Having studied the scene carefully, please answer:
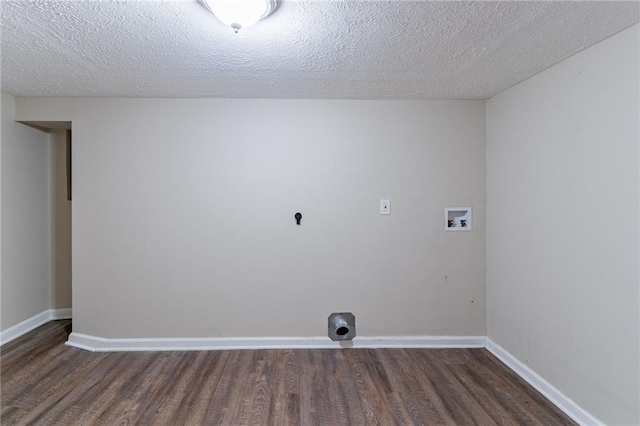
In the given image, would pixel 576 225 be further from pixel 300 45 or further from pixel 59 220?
pixel 59 220

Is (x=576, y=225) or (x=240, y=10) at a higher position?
(x=240, y=10)

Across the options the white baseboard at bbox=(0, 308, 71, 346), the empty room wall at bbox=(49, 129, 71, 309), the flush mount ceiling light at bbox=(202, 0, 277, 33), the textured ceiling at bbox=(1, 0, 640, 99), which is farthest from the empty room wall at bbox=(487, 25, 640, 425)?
the white baseboard at bbox=(0, 308, 71, 346)

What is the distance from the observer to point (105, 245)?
2371 millimetres

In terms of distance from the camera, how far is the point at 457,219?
2439mm

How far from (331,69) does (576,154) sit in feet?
4.78

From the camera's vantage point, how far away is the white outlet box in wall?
242cm

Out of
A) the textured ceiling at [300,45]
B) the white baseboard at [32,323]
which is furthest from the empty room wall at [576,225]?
the white baseboard at [32,323]

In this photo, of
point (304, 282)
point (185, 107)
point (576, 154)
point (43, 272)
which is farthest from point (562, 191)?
point (43, 272)

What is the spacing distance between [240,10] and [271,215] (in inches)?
57.0

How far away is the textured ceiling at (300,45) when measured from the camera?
49.9 inches

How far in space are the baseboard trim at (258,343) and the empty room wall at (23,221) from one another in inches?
24.6

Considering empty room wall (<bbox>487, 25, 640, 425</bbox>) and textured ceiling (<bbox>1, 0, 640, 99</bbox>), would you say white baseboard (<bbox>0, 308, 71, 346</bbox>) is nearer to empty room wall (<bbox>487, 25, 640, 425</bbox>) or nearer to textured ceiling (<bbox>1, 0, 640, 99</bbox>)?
Result: textured ceiling (<bbox>1, 0, 640, 99</bbox>)

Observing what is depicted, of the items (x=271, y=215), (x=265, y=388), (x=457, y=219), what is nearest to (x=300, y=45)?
(x=271, y=215)

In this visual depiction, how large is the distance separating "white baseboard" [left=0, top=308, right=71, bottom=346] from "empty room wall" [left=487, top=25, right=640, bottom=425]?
12.8 feet
